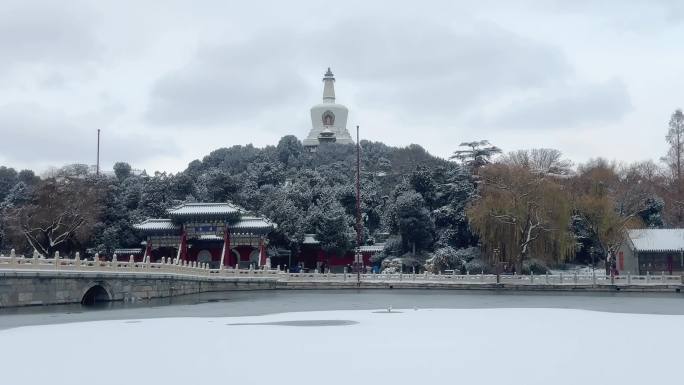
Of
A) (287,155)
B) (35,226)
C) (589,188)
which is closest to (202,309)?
(35,226)

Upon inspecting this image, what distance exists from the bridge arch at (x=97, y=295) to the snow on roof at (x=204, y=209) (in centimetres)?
1880

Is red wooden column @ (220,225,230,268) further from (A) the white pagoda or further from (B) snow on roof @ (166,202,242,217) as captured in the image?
(A) the white pagoda

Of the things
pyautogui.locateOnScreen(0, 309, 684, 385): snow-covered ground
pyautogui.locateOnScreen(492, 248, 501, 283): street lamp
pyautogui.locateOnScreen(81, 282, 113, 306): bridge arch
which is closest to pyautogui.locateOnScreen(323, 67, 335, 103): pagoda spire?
pyautogui.locateOnScreen(492, 248, 501, 283): street lamp

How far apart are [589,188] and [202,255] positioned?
1204 inches

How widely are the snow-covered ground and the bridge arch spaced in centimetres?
1356

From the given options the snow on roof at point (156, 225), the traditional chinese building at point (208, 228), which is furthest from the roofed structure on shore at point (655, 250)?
the snow on roof at point (156, 225)

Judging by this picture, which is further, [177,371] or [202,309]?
[202,309]

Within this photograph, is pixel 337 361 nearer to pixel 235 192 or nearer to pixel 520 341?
pixel 520 341

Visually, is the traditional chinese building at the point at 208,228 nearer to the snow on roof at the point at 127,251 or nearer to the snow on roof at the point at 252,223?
the snow on roof at the point at 252,223

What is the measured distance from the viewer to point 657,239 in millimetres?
50688

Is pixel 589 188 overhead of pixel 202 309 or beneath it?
overhead

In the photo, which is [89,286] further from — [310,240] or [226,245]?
[310,240]

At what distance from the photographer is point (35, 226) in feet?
174

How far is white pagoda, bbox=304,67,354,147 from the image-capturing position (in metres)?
97.1
